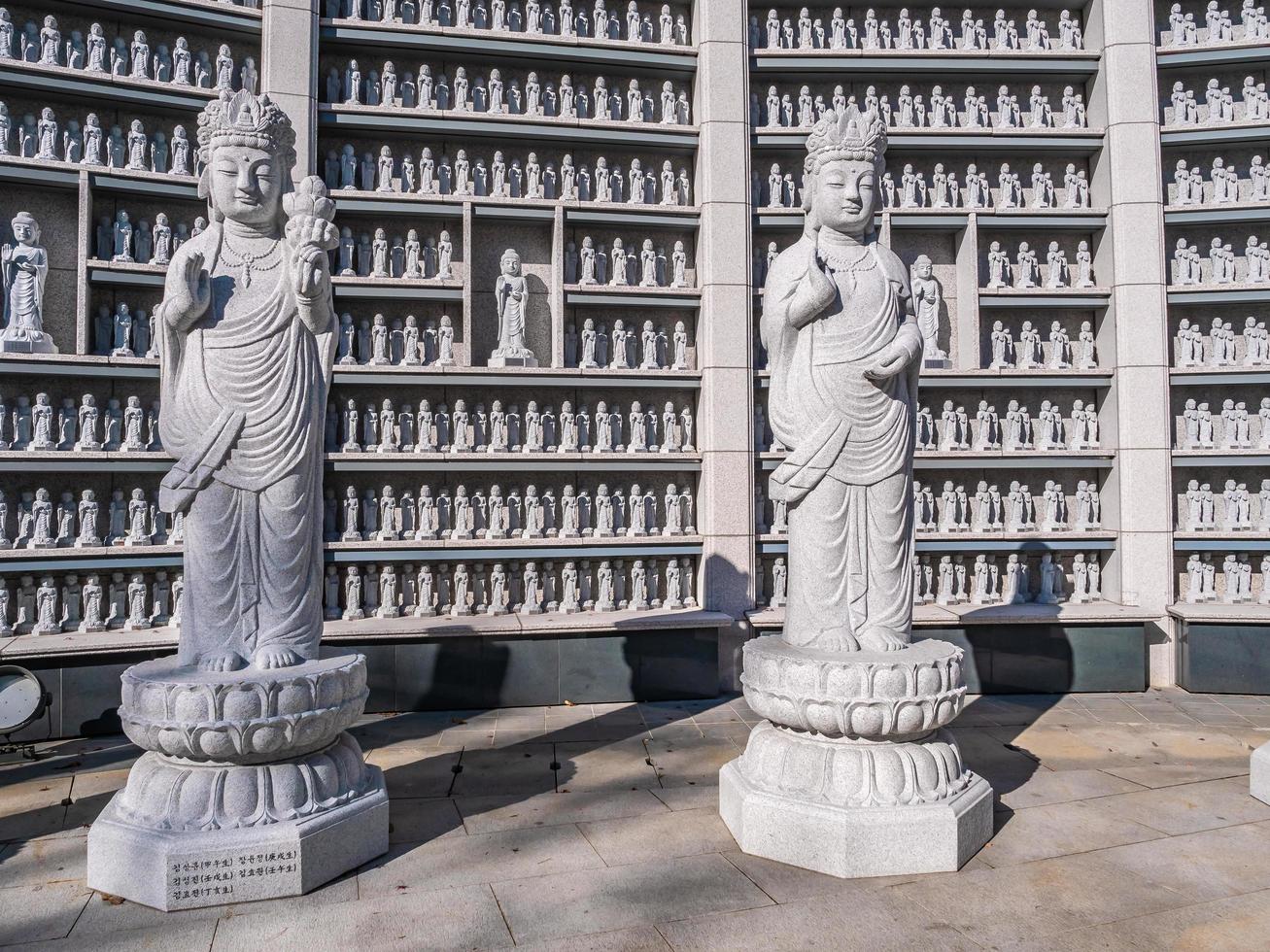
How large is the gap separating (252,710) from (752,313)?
6819 millimetres

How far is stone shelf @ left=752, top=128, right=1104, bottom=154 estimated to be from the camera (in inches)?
384

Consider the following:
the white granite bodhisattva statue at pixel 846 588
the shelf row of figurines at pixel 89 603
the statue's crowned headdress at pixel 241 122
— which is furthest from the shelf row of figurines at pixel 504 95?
the shelf row of figurines at pixel 89 603

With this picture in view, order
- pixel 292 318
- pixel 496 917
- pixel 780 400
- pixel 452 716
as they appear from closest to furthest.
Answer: pixel 496 917, pixel 292 318, pixel 780 400, pixel 452 716

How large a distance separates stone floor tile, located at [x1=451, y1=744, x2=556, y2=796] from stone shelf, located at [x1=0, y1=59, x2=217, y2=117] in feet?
23.6

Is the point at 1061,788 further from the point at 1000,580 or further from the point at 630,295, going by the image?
the point at 630,295

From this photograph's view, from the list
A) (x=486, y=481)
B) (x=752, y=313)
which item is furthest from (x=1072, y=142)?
(x=486, y=481)

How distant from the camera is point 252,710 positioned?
4.45m

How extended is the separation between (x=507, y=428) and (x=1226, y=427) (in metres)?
8.17

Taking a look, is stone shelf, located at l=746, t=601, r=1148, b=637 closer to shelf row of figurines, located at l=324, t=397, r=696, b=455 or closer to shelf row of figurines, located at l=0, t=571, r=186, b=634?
shelf row of figurines, located at l=324, t=397, r=696, b=455

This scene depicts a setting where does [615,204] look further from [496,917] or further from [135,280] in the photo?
[496,917]

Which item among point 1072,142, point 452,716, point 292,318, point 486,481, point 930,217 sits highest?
point 1072,142

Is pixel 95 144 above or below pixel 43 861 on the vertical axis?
above

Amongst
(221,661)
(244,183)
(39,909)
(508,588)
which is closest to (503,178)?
(508,588)

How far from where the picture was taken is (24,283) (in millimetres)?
8180
